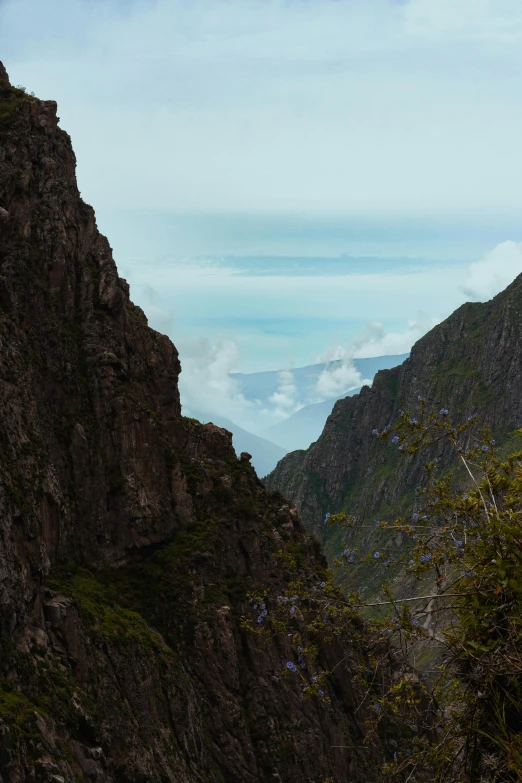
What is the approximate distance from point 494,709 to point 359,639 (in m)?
4.41

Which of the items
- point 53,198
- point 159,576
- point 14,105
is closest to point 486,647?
point 159,576

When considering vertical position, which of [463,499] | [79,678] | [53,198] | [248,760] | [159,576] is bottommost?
[248,760]

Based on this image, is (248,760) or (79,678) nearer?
(79,678)

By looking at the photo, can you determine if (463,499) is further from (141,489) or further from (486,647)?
(141,489)

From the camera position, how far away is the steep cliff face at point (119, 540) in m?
51.9

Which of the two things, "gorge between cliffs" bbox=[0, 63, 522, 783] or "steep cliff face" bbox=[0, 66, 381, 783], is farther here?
"steep cliff face" bbox=[0, 66, 381, 783]

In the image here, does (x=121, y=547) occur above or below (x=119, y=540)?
below

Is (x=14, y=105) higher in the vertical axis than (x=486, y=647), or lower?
higher

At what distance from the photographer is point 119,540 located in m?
66.3

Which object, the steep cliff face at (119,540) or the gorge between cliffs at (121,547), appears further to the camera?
the steep cliff face at (119,540)

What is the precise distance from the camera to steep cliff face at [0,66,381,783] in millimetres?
51938

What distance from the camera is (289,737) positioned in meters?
64.4

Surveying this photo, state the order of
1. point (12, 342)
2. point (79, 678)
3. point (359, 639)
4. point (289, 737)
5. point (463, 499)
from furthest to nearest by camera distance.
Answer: point (289, 737)
point (12, 342)
point (79, 678)
point (359, 639)
point (463, 499)

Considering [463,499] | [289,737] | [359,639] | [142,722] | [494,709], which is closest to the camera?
[494,709]
